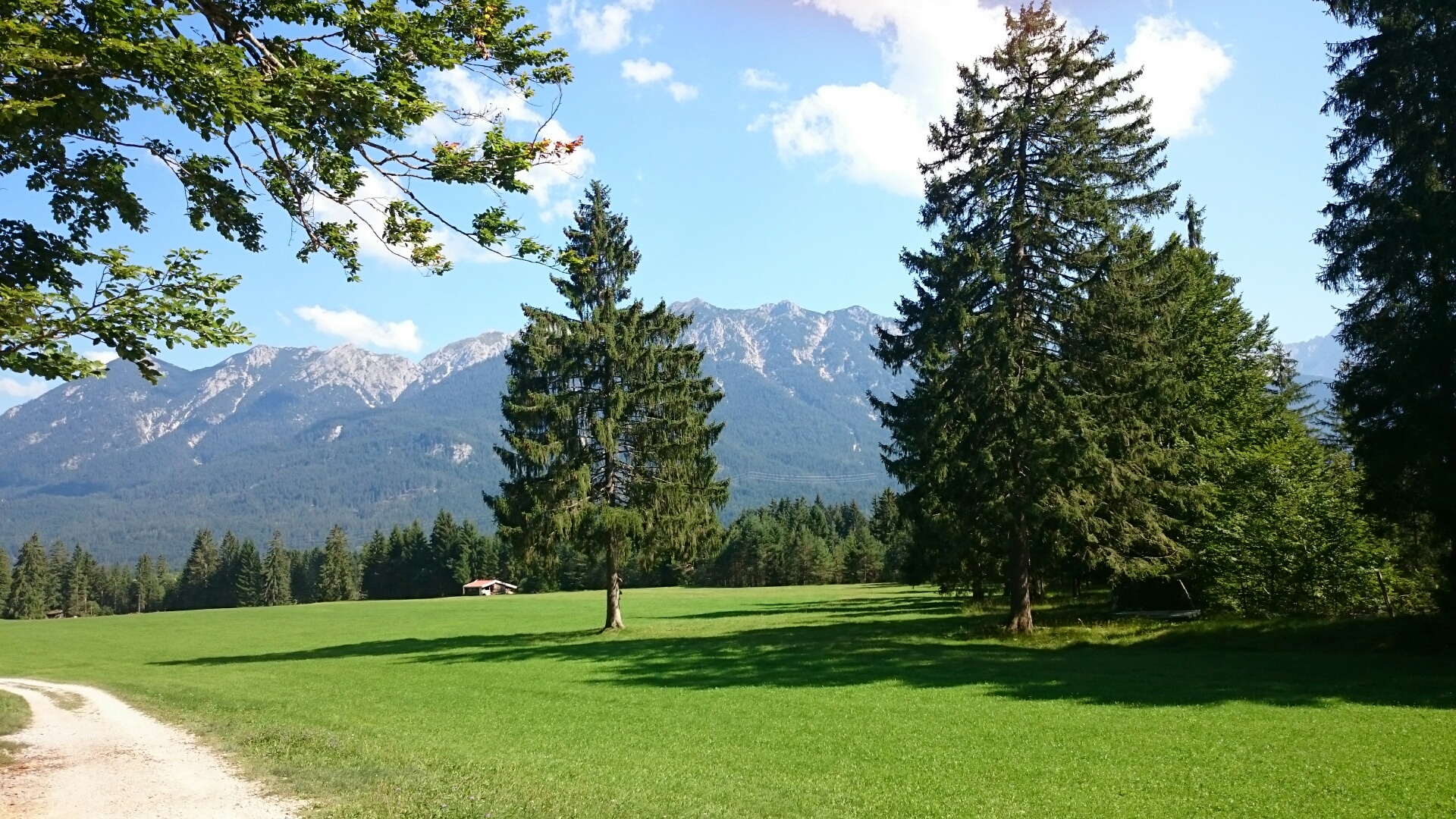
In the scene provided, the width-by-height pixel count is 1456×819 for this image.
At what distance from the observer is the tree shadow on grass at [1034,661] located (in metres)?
15.8

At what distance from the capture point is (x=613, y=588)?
34156 millimetres

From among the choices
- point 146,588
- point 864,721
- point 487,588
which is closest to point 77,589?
point 146,588

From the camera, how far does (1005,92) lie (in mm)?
26031

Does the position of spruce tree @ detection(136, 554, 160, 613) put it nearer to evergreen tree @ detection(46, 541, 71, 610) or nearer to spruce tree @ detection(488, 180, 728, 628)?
evergreen tree @ detection(46, 541, 71, 610)

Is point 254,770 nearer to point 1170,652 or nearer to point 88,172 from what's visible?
point 88,172

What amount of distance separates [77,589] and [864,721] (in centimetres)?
13436

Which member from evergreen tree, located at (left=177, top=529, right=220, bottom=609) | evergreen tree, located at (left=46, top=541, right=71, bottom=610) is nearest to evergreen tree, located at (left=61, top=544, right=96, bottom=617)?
evergreen tree, located at (left=46, top=541, right=71, bottom=610)

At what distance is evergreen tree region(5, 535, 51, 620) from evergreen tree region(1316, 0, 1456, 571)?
126 metres

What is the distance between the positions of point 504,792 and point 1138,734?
8.78 meters

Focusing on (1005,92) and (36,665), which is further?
(36,665)

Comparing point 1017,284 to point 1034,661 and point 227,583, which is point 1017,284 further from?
point 227,583

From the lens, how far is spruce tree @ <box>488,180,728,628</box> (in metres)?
31.0

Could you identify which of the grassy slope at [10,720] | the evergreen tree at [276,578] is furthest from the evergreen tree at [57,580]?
the grassy slope at [10,720]

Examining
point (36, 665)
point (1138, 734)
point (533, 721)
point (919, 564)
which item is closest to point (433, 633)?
point (36, 665)
